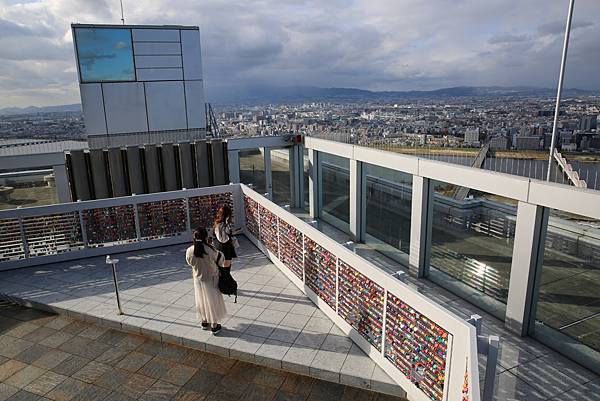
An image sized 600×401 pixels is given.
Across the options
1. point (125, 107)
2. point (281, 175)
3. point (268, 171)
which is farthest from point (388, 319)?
point (125, 107)

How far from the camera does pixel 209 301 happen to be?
5598mm

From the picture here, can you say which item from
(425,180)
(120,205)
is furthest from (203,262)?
(425,180)

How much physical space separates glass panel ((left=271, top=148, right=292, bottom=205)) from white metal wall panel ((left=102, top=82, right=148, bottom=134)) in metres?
4.82

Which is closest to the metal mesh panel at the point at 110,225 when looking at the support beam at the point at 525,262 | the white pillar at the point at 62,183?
the white pillar at the point at 62,183

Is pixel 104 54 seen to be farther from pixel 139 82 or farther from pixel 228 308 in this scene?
pixel 228 308

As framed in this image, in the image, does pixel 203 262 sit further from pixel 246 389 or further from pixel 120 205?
pixel 120 205

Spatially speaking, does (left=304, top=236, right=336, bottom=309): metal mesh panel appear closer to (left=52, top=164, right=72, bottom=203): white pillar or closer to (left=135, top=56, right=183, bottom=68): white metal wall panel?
(left=52, top=164, right=72, bottom=203): white pillar

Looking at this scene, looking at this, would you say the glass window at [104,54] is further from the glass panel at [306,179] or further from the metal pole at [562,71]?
the metal pole at [562,71]

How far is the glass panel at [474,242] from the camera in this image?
751cm

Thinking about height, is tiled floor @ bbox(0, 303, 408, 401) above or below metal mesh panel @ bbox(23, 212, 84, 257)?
below

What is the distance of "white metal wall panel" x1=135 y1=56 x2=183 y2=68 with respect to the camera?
1250cm

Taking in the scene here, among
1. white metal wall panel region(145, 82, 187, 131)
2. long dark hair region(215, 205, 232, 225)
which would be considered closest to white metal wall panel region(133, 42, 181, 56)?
white metal wall panel region(145, 82, 187, 131)

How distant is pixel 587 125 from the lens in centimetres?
730

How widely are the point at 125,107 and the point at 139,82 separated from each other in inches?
36.8
